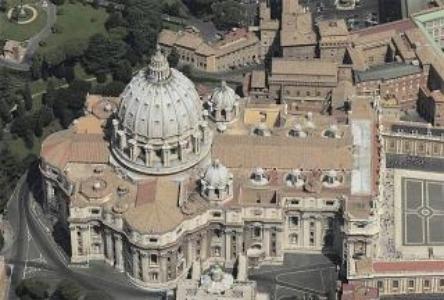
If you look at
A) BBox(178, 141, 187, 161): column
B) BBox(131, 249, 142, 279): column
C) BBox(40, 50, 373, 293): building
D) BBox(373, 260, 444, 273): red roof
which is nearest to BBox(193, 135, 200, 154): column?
BBox(40, 50, 373, 293): building

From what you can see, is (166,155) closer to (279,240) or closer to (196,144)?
(196,144)

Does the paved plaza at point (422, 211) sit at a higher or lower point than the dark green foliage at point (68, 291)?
higher

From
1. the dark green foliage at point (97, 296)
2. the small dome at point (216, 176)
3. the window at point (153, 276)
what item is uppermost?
the small dome at point (216, 176)

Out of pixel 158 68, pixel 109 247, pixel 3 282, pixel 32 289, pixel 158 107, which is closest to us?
pixel 32 289

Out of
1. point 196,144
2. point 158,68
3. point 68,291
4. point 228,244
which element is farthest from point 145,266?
point 158,68

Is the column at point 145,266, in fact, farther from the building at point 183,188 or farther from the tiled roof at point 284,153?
the tiled roof at point 284,153

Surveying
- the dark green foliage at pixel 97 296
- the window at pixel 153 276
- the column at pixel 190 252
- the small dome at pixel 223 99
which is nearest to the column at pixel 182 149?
the column at pixel 190 252
